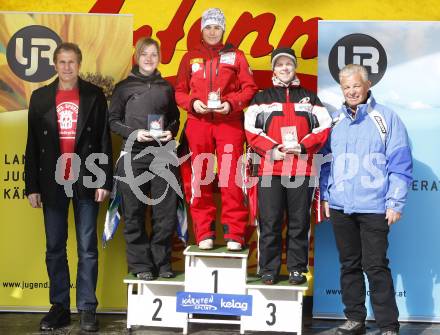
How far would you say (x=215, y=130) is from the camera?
184 inches

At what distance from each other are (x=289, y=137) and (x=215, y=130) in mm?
491

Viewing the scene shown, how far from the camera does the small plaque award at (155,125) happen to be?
4.55 meters

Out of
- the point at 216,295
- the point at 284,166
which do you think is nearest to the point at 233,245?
the point at 216,295

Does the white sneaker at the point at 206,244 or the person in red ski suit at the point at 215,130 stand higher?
the person in red ski suit at the point at 215,130

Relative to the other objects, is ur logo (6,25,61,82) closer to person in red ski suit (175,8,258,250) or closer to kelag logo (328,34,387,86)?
person in red ski suit (175,8,258,250)

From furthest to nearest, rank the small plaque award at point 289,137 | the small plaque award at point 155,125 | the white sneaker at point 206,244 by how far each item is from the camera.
→ the white sneaker at point 206,244 < the small plaque award at point 155,125 < the small plaque award at point 289,137

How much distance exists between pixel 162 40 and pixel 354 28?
1.29 m

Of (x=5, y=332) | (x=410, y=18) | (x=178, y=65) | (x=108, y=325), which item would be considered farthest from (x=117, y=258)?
(x=410, y=18)

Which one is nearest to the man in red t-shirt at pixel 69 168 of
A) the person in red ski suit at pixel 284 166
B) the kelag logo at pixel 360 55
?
the person in red ski suit at pixel 284 166

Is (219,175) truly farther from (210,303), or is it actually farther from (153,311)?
(153,311)

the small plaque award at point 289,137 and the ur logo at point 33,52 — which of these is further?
the ur logo at point 33,52

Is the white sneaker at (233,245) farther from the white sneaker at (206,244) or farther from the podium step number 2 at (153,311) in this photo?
the podium step number 2 at (153,311)

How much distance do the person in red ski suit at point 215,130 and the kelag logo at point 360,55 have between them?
2.14 ft

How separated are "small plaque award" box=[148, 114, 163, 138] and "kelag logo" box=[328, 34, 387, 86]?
122 cm
